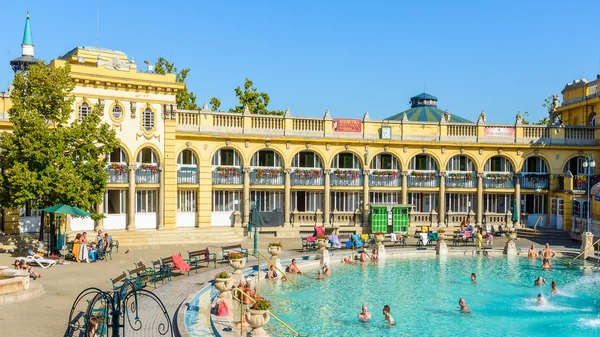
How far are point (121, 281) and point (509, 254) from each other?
2209 centimetres

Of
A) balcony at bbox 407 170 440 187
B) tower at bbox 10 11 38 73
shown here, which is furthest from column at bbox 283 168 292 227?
tower at bbox 10 11 38 73

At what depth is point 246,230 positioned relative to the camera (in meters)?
41.5

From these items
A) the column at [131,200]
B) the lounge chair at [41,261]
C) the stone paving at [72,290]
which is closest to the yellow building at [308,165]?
the column at [131,200]

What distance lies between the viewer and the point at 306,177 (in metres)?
43.2

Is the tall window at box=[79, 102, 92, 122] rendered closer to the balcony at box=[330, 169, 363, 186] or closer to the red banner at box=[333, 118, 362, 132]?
the red banner at box=[333, 118, 362, 132]

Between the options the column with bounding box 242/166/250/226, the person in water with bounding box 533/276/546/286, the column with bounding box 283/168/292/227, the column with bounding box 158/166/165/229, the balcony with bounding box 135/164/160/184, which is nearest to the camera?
the person in water with bounding box 533/276/546/286

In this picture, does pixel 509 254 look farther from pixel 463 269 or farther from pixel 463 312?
pixel 463 312

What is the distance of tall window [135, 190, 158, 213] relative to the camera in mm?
39469

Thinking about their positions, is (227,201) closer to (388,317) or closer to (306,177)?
(306,177)

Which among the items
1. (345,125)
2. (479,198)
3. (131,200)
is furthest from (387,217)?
(131,200)

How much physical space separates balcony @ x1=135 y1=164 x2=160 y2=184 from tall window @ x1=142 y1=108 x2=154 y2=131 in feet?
7.91

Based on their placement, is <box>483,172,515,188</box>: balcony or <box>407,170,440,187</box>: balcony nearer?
<box>407,170,440,187</box>: balcony

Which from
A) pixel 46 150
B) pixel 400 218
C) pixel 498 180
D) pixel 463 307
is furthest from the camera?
pixel 498 180

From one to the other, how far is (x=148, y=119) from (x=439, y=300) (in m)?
22.7
